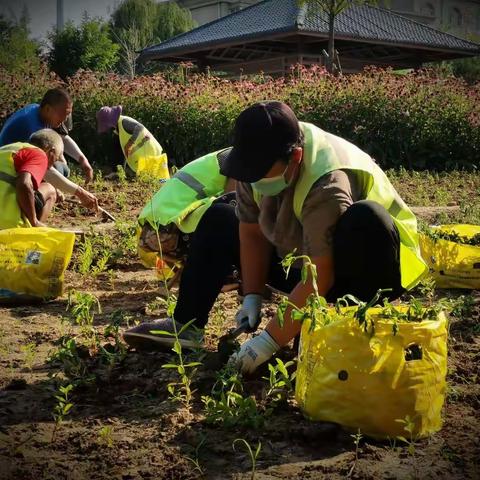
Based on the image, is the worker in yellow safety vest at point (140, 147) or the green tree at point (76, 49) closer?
the worker in yellow safety vest at point (140, 147)

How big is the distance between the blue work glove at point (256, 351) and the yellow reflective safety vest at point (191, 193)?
5.09 feet

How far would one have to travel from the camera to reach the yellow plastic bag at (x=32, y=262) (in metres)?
4.45

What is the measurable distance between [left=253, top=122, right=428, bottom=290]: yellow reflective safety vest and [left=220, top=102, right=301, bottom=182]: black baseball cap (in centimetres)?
10

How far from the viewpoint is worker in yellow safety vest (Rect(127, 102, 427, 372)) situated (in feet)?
8.75

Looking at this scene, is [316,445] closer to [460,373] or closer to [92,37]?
[460,373]

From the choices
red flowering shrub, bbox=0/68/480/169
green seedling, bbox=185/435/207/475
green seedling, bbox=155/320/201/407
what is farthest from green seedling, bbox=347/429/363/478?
red flowering shrub, bbox=0/68/480/169

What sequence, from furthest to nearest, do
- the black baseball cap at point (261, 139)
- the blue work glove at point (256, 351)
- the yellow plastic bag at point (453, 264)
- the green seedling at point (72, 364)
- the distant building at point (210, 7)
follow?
the distant building at point (210, 7)
the yellow plastic bag at point (453, 264)
the green seedling at point (72, 364)
the blue work glove at point (256, 351)
the black baseball cap at point (261, 139)

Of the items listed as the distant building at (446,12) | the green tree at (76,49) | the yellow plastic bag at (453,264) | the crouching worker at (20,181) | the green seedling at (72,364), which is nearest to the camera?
the green seedling at (72,364)

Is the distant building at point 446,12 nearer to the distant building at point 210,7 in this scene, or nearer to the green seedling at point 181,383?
the distant building at point 210,7

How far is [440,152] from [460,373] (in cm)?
913

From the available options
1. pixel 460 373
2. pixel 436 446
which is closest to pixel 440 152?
pixel 460 373

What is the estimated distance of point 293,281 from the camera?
3225 mm

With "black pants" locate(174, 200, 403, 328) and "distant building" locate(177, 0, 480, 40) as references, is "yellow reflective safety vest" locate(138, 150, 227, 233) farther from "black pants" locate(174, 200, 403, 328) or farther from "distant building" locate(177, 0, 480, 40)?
"distant building" locate(177, 0, 480, 40)

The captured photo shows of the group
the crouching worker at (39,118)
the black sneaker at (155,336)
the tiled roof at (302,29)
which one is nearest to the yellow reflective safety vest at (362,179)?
the black sneaker at (155,336)
